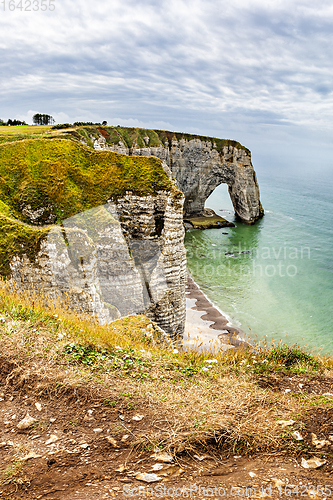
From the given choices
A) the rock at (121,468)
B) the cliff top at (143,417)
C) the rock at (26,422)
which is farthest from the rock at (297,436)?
the rock at (26,422)

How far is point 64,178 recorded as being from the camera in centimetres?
1819

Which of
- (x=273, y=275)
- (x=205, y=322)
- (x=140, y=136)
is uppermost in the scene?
(x=140, y=136)

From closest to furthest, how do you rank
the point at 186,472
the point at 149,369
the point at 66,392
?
the point at 186,472
the point at 66,392
the point at 149,369

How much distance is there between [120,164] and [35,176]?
554cm

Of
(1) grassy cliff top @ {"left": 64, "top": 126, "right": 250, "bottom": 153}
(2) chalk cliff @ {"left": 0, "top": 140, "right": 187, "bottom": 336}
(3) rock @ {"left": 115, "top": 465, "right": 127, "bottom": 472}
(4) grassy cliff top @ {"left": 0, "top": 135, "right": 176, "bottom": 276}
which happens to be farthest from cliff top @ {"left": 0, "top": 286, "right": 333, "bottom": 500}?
(1) grassy cliff top @ {"left": 64, "top": 126, "right": 250, "bottom": 153}

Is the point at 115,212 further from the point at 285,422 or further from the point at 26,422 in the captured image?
the point at 285,422

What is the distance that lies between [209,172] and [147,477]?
70.9 meters

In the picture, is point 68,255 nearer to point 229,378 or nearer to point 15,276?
point 15,276

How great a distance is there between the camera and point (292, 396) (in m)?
6.04

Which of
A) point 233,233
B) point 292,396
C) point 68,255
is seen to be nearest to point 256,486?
point 292,396

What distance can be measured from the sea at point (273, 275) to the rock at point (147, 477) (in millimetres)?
10071

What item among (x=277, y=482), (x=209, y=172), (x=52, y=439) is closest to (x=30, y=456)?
(x=52, y=439)

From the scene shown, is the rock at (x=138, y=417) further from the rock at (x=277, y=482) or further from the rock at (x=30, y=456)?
the rock at (x=277, y=482)

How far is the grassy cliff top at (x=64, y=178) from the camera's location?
56.8ft
